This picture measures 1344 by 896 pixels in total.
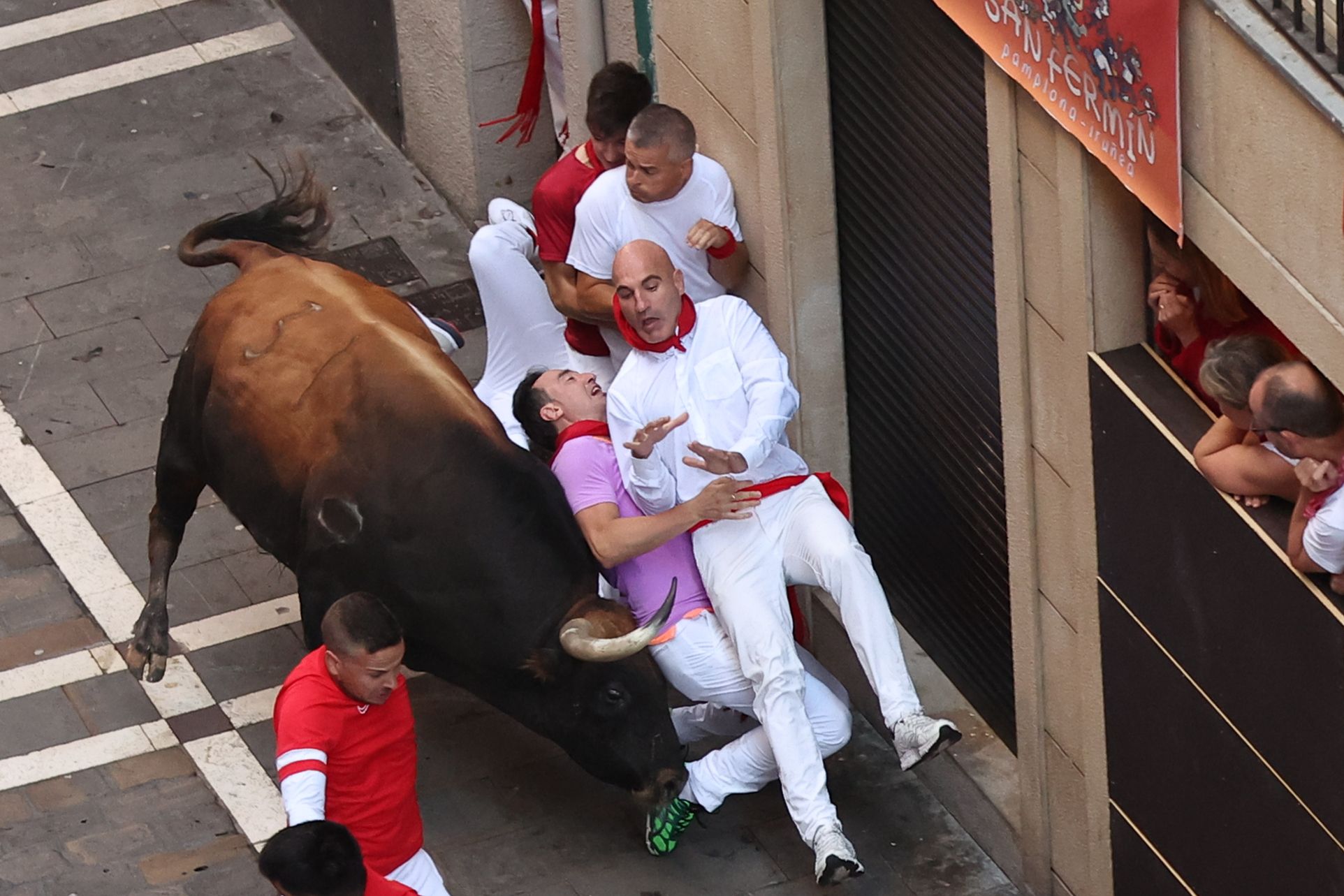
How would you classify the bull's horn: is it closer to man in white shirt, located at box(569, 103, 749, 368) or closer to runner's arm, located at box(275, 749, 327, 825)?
runner's arm, located at box(275, 749, 327, 825)

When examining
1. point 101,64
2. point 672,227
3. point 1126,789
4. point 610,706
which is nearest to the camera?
point 1126,789

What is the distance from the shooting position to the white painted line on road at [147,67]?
44.1 feet

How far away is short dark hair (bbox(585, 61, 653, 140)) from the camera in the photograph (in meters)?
8.54

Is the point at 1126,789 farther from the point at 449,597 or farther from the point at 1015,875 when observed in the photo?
the point at 449,597

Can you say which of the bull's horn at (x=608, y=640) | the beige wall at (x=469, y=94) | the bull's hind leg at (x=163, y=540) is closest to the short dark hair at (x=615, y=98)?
the bull's horn at (x=608, y=640)

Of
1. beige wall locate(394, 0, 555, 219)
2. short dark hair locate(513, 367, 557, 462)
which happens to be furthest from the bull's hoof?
beige wall locate(394, 0, 555, 219)

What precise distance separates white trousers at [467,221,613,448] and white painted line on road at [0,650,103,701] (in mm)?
1942

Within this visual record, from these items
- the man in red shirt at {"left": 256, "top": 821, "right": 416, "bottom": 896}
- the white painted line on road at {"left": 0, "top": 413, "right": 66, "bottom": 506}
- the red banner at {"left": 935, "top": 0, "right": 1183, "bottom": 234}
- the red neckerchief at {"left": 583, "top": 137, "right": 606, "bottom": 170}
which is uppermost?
the red banner at {"left": 935, "top": 0, "right": 1183, "bottom": 234}

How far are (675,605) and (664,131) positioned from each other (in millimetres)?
1648

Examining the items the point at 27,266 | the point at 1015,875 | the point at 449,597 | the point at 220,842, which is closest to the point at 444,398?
the point at 449,597

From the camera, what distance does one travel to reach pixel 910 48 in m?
7.55

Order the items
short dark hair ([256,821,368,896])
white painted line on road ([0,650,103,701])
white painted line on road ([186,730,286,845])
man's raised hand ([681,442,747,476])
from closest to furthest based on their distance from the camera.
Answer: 1. short dark hair ([256,821,368,896])
2. man's raised hand ([681,442,747,476])
3. white painted line on road ([186,730,286,845])
4. white painted line on road ([0,650,103,701])

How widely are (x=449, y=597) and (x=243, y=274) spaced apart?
1950 mm

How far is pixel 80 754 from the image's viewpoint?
901 cm
